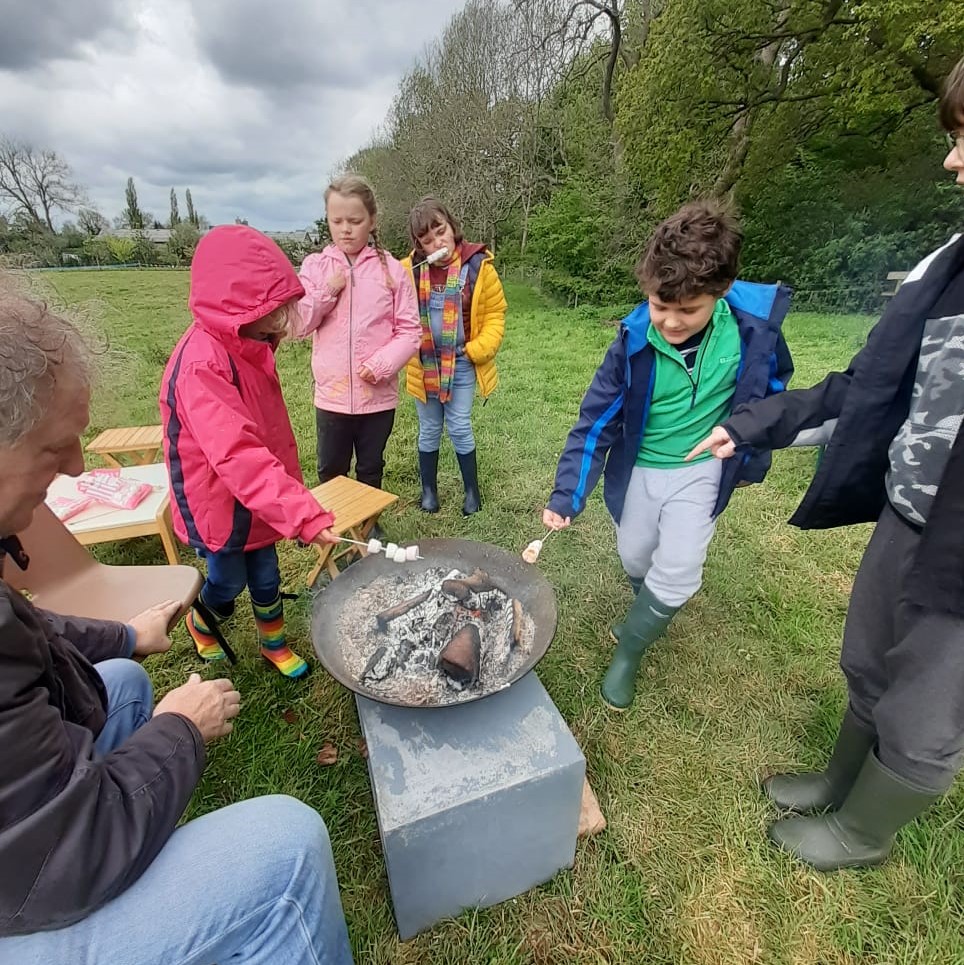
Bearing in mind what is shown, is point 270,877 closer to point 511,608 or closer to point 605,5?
point 511,608

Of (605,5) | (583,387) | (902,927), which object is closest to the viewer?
(902,927)

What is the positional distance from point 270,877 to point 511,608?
1.14 meters

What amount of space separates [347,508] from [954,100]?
2.70 m

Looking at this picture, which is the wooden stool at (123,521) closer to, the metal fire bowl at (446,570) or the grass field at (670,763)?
the grass field at (670,763)

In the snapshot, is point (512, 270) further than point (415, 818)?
Yes

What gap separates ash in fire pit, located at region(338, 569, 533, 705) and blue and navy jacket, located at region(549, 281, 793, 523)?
0.47 meters

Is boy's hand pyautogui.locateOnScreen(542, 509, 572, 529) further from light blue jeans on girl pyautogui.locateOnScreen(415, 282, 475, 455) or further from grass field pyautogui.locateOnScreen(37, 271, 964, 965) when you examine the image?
light blue jeans on girl pyautogui.locateOnScreen(415, 282, 475, 455)

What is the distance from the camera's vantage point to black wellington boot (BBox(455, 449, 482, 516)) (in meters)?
3.85

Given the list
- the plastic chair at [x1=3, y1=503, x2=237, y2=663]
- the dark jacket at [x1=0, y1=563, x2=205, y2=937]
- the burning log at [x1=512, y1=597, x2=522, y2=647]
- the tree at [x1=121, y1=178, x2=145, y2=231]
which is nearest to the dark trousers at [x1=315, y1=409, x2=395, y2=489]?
the plastic chair at [x1=3, y1=503, x2=237, y2=663]

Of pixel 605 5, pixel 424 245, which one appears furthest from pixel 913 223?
pixel 424 245

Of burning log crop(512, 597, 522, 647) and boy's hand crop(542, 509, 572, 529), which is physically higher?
boy's hand crop(542, 509, 572, 529)

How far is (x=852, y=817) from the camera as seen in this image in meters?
1.73

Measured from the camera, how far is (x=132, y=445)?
371 cm

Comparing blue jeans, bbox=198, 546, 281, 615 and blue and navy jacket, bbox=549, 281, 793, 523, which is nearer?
blue and navy jacket, bbox=549, 281, 793, 523
